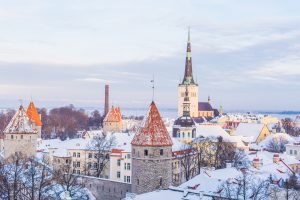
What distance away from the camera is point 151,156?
29.4 metres

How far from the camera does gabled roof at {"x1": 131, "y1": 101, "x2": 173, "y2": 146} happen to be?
29.8 m

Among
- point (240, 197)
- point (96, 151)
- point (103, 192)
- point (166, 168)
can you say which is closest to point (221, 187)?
point (240, 197)

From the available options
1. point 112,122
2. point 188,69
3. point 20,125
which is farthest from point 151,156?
point 188,69

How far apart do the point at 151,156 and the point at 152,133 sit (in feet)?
4.81

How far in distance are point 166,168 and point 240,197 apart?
18.3 feet

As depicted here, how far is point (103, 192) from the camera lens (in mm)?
34375

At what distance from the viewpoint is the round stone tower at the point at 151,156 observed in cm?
2911

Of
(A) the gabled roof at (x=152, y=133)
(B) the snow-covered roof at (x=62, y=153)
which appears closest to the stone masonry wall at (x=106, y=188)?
(A) the gabled roof at (x=152, y=133)

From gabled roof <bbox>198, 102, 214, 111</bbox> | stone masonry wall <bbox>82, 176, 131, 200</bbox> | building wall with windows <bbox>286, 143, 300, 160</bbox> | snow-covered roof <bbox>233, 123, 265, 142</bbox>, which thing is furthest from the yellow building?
gabled roof <bbox>198, 102, 214, 111</bbox>

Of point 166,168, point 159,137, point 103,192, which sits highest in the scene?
point 159,137

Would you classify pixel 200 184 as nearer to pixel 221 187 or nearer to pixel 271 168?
pixel 221 187

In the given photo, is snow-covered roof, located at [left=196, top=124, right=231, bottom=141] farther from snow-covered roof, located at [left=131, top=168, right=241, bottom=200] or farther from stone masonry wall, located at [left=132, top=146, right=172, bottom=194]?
stone masonry wall, located at [left=132, top=146, right=172, bottom=194]

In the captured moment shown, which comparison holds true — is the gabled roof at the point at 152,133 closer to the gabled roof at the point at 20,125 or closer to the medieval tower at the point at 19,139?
the medieval tower at the point at 19,139

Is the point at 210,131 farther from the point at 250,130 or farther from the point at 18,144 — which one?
the point at 18,144
